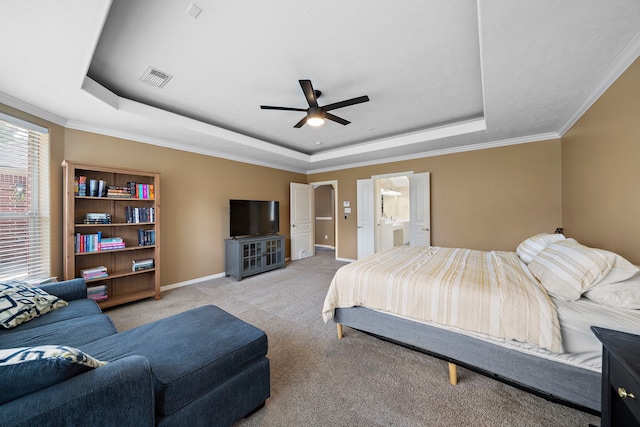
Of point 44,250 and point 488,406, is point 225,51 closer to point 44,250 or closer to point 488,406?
point 44,250

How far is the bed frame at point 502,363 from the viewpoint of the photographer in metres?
1.38

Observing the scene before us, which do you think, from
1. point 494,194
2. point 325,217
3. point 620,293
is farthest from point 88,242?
point 325,217

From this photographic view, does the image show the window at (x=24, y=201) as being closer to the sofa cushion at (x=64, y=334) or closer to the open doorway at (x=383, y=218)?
the sofa cushion at (x=64, y=334)

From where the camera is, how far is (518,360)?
60.2 inches

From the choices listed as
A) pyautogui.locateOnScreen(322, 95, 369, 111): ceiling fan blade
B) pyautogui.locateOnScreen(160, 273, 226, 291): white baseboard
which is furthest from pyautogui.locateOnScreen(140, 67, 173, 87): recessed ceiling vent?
pyautogui.locateOnScreen(160, 273, 226, 291): white baseboard

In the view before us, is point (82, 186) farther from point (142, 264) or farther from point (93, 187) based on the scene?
point (142, 264)

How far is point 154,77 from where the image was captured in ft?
7.77

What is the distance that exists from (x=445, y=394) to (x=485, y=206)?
359cm

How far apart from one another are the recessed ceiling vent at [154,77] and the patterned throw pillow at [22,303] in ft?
7.12

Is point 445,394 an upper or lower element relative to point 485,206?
lower

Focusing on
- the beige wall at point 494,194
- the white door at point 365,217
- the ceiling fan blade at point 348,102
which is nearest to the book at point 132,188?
the ceiling fan blade at point 348,102

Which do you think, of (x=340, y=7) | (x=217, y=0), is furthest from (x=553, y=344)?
(x=217, y=0)

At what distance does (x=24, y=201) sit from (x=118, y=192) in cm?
80

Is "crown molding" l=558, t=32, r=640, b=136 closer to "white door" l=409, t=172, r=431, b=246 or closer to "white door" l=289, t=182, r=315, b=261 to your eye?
"white door" l=409, t=172, r=431, b=246
